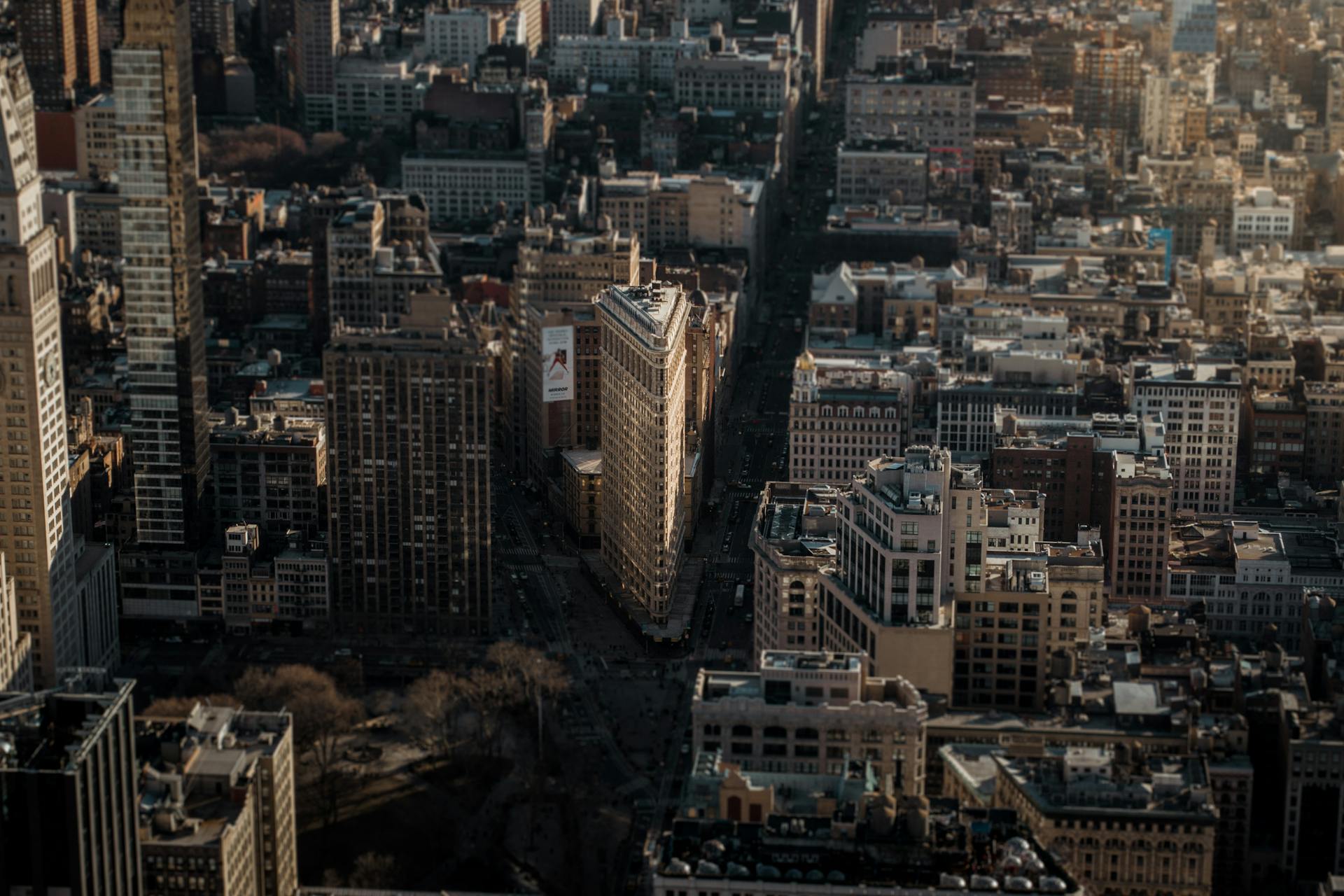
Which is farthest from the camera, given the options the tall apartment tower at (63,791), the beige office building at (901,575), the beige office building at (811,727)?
the beige office building at (901,575)

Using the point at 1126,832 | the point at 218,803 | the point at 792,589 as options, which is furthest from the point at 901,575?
the point at 218,803

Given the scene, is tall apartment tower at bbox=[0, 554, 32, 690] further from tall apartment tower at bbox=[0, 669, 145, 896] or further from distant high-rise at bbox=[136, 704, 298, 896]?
tall apartment tower at bbox=[0, 669, 145, 896]

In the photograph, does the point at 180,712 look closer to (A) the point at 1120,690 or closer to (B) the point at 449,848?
(B) the point at 449,848

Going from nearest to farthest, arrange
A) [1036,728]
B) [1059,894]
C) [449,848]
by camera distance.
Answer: [1059,894]
[1036,728]
[449,848]

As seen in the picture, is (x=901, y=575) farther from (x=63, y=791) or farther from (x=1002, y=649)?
(x=63, y=791)

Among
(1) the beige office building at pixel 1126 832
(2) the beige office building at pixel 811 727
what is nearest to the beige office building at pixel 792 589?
(2) the beige office building at pixel 811 727

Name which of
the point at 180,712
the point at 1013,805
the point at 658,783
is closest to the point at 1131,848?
the point at 1013,805

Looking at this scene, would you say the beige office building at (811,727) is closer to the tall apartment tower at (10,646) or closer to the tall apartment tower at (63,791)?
the tall apartment tower at (63,791)

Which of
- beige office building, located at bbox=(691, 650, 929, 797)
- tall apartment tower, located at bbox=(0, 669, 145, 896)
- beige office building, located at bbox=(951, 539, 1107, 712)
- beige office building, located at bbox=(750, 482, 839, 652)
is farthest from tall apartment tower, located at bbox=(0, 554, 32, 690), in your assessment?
beige office building, located at bbox=(951, 539, 1107, 712)
